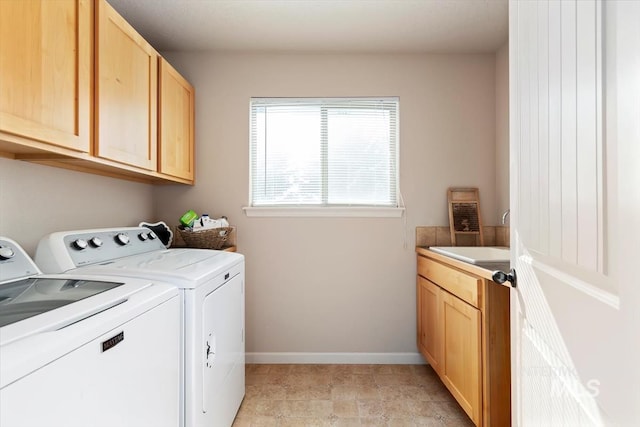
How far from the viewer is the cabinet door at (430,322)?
7.40 feet

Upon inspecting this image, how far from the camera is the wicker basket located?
2.39 metres

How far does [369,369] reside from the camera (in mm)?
2635

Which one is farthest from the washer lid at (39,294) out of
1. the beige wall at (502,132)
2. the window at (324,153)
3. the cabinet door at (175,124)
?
the beige wall at (502,132)

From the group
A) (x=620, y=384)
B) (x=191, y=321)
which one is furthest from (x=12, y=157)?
(x=620, y=384)

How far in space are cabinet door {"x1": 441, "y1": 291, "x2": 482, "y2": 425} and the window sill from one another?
79 cm

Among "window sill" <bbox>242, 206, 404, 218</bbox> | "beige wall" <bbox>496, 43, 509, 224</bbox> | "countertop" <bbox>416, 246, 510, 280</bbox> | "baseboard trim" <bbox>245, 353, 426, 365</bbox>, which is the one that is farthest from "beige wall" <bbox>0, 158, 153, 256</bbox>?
"beige wall" <bbox>496, 43, 509, 224</bbox>

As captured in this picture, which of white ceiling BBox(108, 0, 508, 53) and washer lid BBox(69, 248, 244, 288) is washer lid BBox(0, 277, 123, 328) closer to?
washer lid BBox(69, 248, 244, 288)

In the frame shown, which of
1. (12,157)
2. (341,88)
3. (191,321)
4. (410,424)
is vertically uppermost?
(341,88)

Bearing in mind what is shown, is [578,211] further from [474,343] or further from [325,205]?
[325,205]

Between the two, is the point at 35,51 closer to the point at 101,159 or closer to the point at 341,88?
the point at 101,159

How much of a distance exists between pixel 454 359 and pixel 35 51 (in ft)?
7.80

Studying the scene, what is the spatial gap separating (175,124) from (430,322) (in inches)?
86.6

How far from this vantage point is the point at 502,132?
2.63 meters

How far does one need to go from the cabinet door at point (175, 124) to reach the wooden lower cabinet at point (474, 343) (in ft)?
6.10
